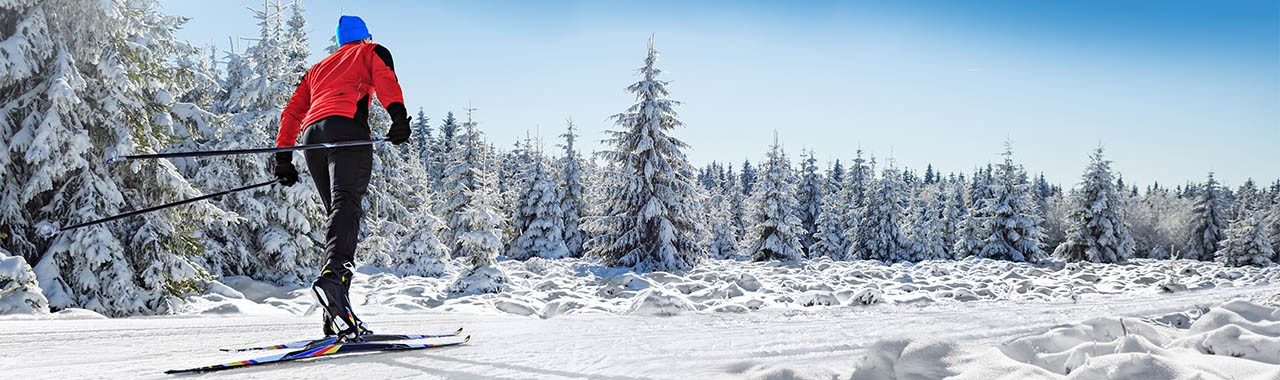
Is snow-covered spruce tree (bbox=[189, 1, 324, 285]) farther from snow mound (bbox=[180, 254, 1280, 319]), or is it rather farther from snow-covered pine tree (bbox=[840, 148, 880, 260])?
snow-covered pine tree (bbox=[840, 148, 880, 260])

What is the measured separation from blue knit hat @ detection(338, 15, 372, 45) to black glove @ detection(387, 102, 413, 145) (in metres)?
0.64

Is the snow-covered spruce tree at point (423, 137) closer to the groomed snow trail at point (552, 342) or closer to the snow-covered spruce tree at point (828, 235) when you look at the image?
the snow-covered spruce tree at point (828, 235)

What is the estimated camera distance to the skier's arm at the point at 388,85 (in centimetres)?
302

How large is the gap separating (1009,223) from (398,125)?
33.2 meters

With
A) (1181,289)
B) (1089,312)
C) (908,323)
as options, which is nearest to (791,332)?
(908,323)

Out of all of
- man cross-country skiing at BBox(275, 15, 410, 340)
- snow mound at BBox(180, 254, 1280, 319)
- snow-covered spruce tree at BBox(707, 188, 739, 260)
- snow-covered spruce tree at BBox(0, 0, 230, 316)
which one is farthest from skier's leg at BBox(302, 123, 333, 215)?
snow-covered spruce tree at BBox(707, 188, 739, 260)

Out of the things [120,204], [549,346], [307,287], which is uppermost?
[120,204]

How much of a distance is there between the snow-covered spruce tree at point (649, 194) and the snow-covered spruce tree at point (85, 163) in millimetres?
11230

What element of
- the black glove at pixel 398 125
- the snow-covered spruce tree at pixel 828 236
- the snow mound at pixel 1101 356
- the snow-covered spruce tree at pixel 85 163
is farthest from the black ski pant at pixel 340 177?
the snow-covered spruce tree at pixel 828 236

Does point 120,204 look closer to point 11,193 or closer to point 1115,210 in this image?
point 11,193

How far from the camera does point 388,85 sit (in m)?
3.07

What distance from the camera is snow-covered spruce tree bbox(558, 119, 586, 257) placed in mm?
34500

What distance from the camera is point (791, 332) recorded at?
3.41m

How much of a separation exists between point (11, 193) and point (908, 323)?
29.6 feet
